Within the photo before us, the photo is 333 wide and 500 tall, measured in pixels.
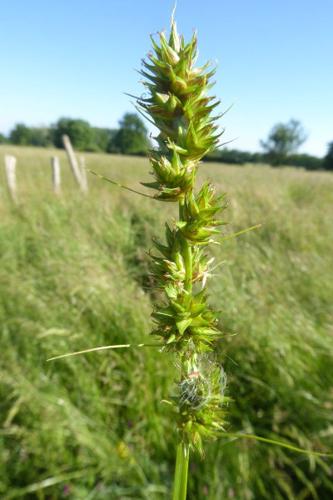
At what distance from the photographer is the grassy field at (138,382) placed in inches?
109

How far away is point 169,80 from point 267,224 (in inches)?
215

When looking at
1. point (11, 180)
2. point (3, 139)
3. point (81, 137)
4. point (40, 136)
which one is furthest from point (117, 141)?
point (11, 180)

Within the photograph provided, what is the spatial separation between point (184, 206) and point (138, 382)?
282cm

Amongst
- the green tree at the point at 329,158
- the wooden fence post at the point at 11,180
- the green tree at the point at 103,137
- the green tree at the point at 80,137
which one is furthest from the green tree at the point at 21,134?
the wooden fence post at the point at 11,180

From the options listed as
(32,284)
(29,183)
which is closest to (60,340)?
(32,284)

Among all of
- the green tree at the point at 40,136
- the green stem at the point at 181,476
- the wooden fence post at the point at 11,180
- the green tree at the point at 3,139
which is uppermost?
the green stem at the point at 181,476

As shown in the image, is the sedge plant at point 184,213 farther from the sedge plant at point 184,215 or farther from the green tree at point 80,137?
the green tree at point 80,137

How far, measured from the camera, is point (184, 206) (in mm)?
678

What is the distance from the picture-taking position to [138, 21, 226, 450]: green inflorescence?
0.66m

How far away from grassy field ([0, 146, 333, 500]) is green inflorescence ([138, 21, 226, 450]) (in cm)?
158

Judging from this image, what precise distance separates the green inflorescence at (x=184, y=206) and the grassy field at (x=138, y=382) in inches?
62.0

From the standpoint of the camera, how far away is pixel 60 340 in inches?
137

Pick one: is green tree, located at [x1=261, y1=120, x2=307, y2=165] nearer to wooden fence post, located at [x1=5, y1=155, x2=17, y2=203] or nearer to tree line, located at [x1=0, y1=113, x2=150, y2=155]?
tree line, located at [x1=0, y1=113, x2=150, y2=155]

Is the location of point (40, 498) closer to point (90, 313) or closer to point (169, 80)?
point (90, 313)
